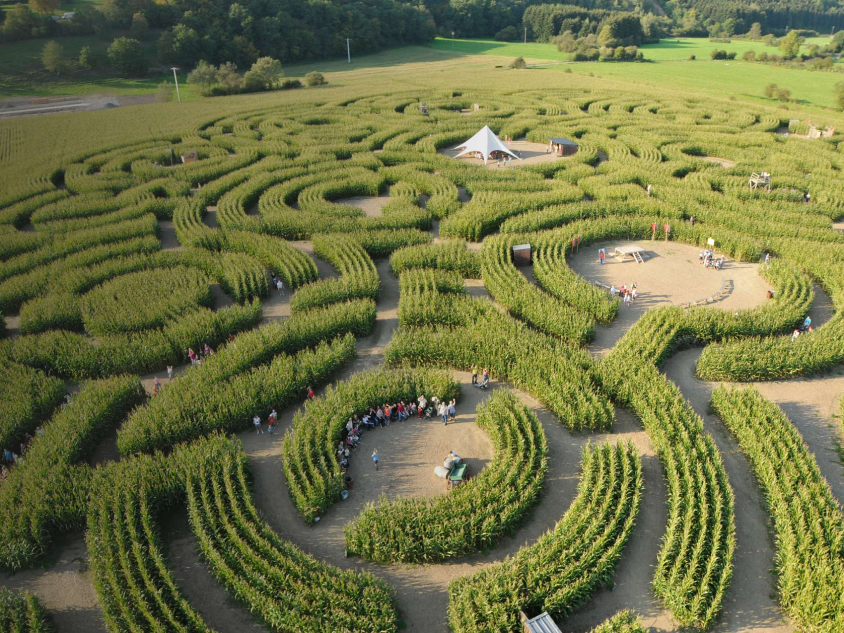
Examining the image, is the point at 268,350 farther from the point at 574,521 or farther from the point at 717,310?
the point at 717,310

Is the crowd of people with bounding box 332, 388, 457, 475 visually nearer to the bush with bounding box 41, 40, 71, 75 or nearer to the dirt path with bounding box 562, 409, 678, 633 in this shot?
the dirt path with bounding box 562, 409, 678, 633

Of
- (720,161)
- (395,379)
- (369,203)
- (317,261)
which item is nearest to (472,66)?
(720,161)

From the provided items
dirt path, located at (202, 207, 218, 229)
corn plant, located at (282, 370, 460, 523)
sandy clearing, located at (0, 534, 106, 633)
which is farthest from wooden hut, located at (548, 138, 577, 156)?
sandy clearing, located at (0, 534, 106, 633)

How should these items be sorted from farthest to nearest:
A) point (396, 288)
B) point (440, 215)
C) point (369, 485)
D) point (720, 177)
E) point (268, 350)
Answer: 1. point (720, 177)
2. point (440, 215)
3. point (396, 288)
4. point (268, 350)
5. point (369, 485)

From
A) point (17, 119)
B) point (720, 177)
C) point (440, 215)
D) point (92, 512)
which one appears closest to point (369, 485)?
point (92, 512)

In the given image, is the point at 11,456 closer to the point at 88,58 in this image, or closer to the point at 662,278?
the point at 662,278

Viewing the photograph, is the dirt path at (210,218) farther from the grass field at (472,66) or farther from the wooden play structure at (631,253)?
the grass field at (472,66)

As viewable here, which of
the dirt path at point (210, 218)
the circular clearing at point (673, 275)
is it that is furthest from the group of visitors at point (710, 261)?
the dirt path at point (210, 218)
